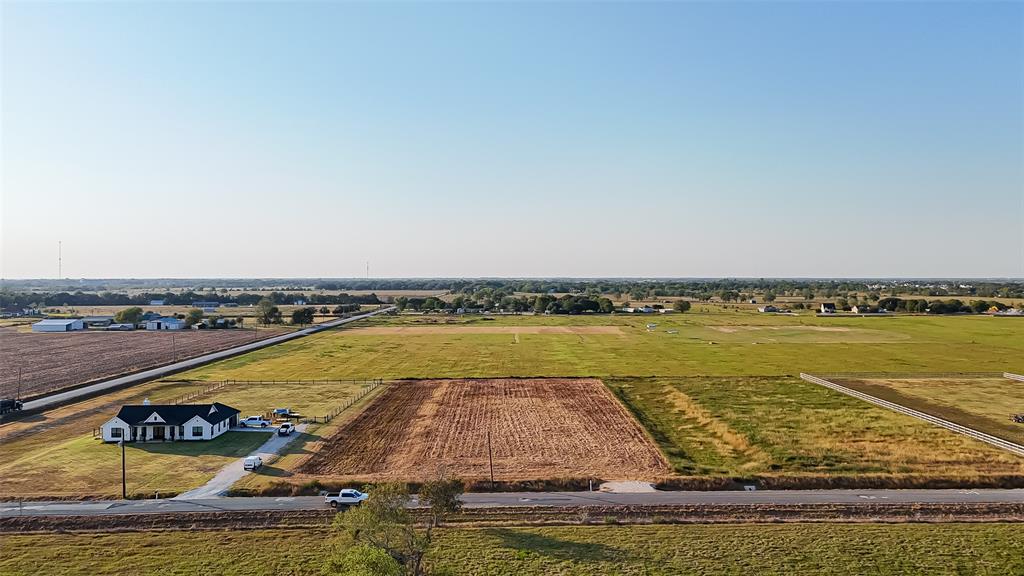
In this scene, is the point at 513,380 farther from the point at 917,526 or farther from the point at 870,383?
the point at 917,526

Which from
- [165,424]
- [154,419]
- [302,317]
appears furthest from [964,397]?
[302,317]

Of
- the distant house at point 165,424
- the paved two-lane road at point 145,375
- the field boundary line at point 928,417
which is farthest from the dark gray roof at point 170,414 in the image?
the field boundary line at point 928,417

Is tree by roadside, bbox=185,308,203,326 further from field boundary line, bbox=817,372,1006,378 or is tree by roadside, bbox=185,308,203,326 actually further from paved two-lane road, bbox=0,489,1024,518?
field boundary line, bbox=817,372,1006,378

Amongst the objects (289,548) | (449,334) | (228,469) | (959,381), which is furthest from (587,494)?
(449,334)

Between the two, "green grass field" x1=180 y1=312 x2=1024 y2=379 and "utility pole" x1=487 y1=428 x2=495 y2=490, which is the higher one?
"green grass field" x1=180 y1=312 x2=1024 y2=379

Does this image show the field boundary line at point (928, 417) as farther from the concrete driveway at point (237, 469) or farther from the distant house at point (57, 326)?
the distant house at point (57, 326)

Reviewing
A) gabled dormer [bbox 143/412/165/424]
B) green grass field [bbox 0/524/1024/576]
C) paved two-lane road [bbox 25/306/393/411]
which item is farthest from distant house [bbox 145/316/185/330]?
green grass field [bbox 0/524/1024/576]
